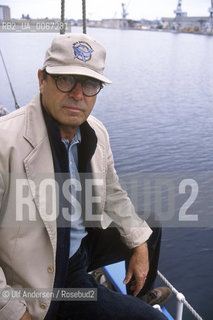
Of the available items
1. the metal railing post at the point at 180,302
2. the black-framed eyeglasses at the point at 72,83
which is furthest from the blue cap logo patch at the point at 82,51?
the metal railing post at the point at 180,302

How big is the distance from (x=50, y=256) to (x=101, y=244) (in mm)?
781

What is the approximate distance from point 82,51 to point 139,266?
5.75ft

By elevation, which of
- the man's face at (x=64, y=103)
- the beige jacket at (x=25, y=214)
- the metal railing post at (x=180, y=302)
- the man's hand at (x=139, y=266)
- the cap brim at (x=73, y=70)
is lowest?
the metal railing post at (x=180, y=302)

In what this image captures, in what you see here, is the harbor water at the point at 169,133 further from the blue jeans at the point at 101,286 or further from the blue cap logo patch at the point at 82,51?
the blue cap logo patch at the point at 82,51

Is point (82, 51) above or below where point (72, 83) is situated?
above

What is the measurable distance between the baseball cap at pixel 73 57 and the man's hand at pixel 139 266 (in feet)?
4.74

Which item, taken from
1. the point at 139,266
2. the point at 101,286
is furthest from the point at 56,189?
the point at 139,266

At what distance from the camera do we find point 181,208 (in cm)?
1173

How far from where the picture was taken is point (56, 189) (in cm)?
221

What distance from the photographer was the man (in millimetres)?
2029

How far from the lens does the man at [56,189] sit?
6.66ft

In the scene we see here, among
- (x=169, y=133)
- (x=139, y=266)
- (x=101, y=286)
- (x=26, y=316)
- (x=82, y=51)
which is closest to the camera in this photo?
(x=26, y=316)

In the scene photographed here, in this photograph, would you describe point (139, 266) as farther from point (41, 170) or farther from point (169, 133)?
point (169, 133)

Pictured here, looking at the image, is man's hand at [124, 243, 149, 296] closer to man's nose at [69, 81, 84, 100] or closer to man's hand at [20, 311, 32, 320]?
man's hand at [20, 311, 32, 320]
